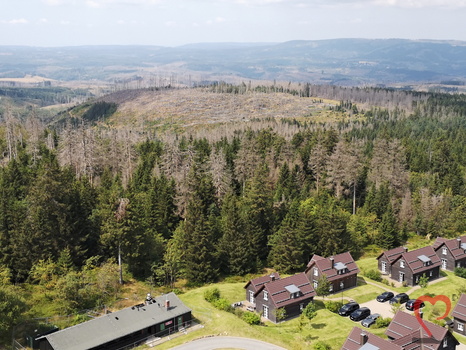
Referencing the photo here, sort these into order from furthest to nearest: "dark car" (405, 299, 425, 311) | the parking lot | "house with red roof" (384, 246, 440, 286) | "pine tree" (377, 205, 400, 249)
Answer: "pine tree" (377, 205, 400, 249), "house with red roof" (384, 246, 440, 286), "dark car" (405, 299, 425, 311), the parking lot

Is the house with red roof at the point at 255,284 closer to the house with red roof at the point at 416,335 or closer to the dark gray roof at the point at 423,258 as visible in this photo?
the house with red roof at the point at 416,335

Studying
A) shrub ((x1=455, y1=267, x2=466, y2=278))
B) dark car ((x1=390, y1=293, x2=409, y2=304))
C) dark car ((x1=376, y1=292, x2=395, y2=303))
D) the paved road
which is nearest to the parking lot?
dark car ((x1=376, y1=292, x2=395, y2=303))

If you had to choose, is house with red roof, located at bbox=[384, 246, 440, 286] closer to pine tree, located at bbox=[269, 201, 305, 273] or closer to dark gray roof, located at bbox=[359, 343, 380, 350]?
pine tree, located at bbox=[269, 201, 305, 273]

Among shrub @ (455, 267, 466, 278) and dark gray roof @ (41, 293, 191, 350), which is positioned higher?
dark gray roof @ (41, 293, 191, 350)

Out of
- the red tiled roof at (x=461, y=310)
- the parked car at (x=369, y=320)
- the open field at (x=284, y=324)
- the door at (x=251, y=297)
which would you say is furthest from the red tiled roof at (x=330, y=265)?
the red tiled roof at (x=461, y=310)

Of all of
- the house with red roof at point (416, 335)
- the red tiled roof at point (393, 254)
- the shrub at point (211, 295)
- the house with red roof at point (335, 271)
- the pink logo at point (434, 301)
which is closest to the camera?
the house with red roof at point (416, 335)

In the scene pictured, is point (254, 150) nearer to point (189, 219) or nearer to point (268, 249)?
point (268, 249)

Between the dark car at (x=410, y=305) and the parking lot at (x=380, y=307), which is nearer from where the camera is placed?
the parking lot at (x=380, y=307)

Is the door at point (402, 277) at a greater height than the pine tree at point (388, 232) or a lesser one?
lesser
